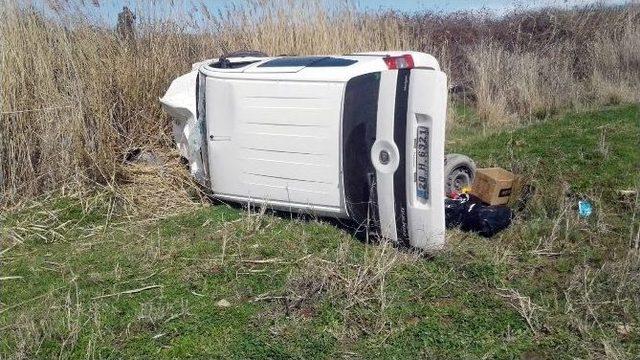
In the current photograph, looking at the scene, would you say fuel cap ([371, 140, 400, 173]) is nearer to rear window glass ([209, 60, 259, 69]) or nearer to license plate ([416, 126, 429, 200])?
license plate ([416, 126, 429, 200])

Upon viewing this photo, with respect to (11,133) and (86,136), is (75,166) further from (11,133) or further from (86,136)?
(11,133)

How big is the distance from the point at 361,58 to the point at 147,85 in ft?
8.57

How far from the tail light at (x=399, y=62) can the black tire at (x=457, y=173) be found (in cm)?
85

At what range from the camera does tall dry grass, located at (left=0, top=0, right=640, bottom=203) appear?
571cm

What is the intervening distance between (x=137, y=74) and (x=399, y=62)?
293 centimetres

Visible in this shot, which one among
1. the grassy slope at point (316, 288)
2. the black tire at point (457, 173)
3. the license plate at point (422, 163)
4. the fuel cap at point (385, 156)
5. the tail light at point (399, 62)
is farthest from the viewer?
the black tire at point (457, 173)

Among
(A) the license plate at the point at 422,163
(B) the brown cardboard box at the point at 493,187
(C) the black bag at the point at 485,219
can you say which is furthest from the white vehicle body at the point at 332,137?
(B) the brown cardboard box at the point at 493,187

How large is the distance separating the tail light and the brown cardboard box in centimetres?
104

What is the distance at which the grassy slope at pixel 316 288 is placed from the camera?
3193mm

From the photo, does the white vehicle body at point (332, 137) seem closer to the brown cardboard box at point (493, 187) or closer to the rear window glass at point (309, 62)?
the rear window glass at point (309, 62)

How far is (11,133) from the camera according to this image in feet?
18.8

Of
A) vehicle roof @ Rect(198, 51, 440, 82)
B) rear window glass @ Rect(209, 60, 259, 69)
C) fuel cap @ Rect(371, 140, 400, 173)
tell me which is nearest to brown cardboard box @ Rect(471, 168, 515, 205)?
vehicle roof @ Rect(198, 51, 440, 82)

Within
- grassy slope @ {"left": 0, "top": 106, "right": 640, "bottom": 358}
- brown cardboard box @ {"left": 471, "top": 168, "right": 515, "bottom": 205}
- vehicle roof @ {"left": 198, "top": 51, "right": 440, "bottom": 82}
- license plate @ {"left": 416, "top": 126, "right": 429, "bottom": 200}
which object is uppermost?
vehicle roof @ {"left": 198, "top": 51, "right": 440, "bottom": 82}

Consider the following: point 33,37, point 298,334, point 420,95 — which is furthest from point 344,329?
point 33,37
